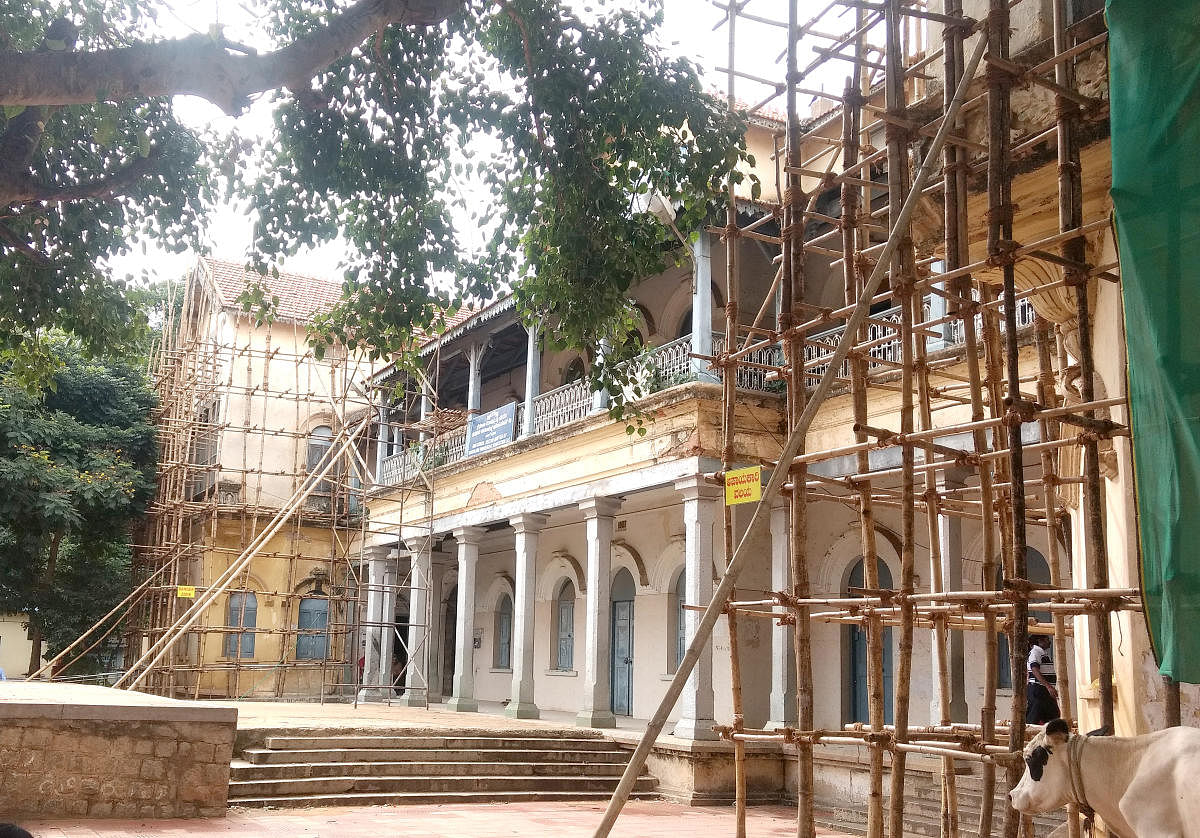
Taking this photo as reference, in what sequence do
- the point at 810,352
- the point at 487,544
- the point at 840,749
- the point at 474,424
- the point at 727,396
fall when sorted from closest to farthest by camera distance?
the point at 727,396, the point at 840,749, the point at 810,352, the point at 474,424, the point at 487,544

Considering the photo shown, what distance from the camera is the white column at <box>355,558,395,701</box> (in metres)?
22.2

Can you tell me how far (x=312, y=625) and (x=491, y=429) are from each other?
412 inches

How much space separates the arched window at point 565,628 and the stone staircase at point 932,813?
9591 millimetres

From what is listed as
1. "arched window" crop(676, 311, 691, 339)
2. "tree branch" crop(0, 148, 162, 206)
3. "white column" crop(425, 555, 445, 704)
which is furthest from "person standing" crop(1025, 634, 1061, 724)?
"white column" crop(425, 555, 445, 704)

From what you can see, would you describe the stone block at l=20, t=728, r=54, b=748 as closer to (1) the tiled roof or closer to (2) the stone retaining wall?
(2) the stone retaining wall

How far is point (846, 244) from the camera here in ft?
23.2

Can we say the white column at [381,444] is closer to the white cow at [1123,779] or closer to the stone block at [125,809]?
the stone block at [125,809]

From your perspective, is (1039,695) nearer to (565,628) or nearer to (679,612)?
(679,612)

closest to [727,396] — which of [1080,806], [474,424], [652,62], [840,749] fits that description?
[652,62]

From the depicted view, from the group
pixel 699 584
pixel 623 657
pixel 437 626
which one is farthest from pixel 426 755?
pixel 437 626

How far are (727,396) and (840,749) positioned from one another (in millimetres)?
6142

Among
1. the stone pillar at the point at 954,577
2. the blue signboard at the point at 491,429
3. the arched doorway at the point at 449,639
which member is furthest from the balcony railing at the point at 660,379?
the arched doorway at the point at 449,639

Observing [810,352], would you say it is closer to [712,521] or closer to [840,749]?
[712,521]

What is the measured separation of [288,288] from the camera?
28.8m
